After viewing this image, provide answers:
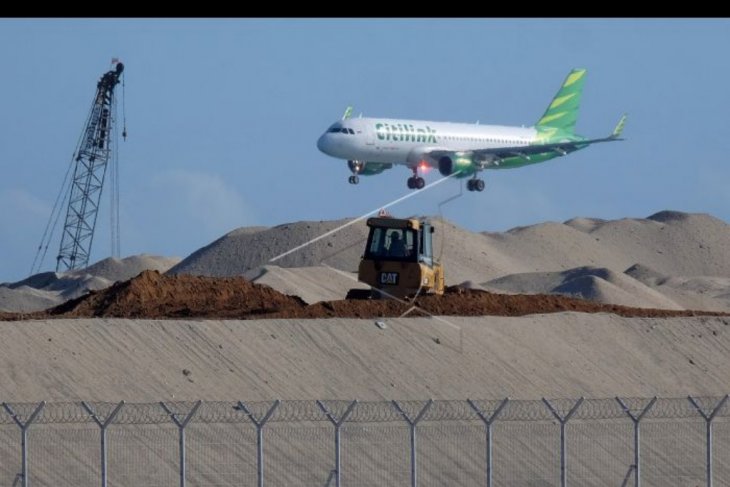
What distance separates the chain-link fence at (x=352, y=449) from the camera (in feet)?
67.5

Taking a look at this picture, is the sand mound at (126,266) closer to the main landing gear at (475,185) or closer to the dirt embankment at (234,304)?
the main landing gear at (475,185)

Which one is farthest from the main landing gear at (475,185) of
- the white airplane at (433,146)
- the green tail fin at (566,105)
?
the green tail fin at (566,105)

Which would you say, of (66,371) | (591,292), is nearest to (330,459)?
(66,371)

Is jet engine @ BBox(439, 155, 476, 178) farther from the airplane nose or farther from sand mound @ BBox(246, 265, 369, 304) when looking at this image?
sand mound @ BBox(246, 265, 369, 304)

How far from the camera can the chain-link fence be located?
2058cm

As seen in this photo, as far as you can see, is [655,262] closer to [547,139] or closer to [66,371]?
[547,139]

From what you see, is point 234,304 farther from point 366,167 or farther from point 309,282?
point 366,167

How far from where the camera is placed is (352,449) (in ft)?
75.3

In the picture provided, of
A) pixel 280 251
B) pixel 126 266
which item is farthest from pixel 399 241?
pixel 126 266

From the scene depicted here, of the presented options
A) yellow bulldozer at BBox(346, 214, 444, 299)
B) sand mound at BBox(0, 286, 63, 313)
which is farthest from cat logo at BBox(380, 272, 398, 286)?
sand mound at BBox(0, 286, 63, 313)

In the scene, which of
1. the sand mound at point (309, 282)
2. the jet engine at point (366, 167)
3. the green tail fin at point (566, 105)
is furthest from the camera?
the green tail fin at point (566, 105)

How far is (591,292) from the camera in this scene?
55.9 meters

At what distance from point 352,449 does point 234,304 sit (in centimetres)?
1174

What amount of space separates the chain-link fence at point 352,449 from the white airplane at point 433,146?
33284mm
